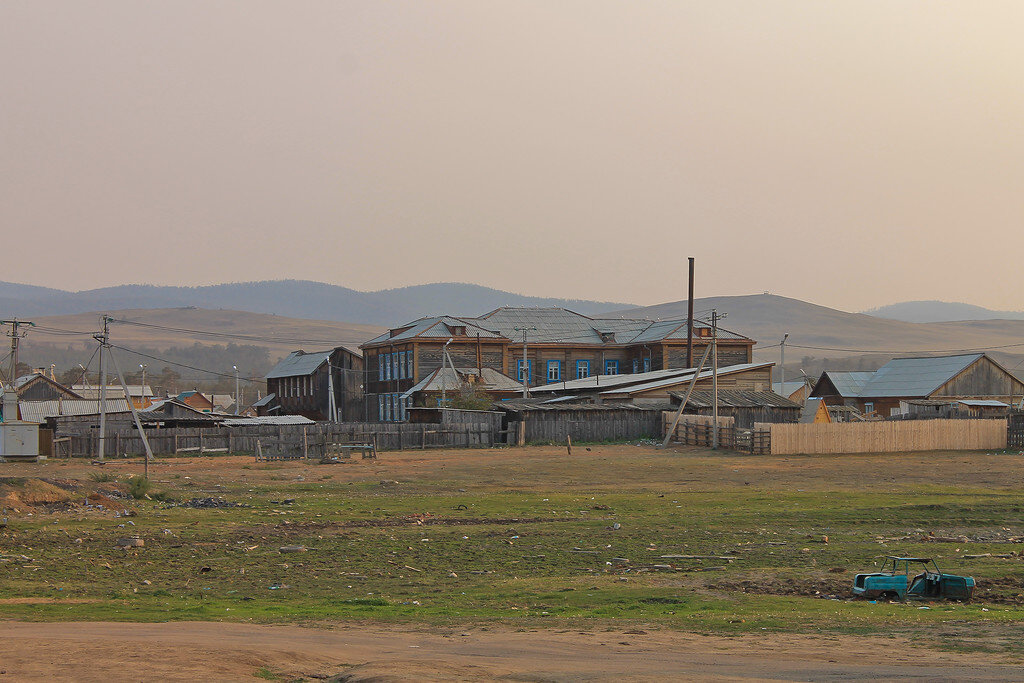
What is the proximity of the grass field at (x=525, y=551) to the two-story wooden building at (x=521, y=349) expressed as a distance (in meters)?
50.3

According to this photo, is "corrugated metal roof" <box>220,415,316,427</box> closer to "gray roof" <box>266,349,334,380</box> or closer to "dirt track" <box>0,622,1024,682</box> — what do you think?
"gray roof" <box>266,349,334,380</box>

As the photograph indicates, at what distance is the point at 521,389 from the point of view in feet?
286

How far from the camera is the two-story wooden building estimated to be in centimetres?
9150

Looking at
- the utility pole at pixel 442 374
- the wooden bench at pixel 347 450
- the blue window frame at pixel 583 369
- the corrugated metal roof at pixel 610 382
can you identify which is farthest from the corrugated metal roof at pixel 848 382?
the wooden bench at pixel 347 450

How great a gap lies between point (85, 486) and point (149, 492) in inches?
71.4

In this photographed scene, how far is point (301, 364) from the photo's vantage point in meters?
111

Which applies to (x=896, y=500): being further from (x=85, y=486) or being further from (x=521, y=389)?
(x=521, y=389)

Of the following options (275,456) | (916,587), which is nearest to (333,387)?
(275,456)

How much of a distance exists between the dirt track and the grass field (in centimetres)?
99

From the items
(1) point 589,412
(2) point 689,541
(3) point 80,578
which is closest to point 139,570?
(3) point 80,578

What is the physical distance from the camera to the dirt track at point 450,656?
11008 mm

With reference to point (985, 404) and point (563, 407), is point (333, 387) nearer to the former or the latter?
point (563, 407)

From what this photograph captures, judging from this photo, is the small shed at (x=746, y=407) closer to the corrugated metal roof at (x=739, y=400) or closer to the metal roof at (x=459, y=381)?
the corrugated metal roof at (x=739, y=400)

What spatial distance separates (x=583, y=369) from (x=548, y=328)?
537 cm
